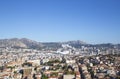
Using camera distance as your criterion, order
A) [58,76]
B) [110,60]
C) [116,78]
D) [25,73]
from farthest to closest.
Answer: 1. [110,60]
2. [25,73]
3. [58,76]
4. [116,78]

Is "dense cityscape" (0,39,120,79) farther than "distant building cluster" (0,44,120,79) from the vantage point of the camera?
Yes

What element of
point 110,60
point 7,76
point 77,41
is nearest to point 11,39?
point 77,41

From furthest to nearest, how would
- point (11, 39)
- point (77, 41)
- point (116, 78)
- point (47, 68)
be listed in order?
point (77, 41) → point (11, 39) → point (47, 68) → point (116, 78)

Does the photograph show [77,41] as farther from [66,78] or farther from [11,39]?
[66,78]

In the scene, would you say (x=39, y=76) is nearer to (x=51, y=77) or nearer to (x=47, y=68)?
(x=51, y=77)

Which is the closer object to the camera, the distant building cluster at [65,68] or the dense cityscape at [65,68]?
the distant building cluster at [65,68]

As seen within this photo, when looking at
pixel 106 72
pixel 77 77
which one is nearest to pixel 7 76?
pixel 77 77

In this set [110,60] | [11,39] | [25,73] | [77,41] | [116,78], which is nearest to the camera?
[116,78]

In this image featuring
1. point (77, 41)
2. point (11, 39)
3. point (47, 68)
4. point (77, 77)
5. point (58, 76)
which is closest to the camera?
point (77, 77)

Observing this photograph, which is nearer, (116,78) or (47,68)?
(116,78)
